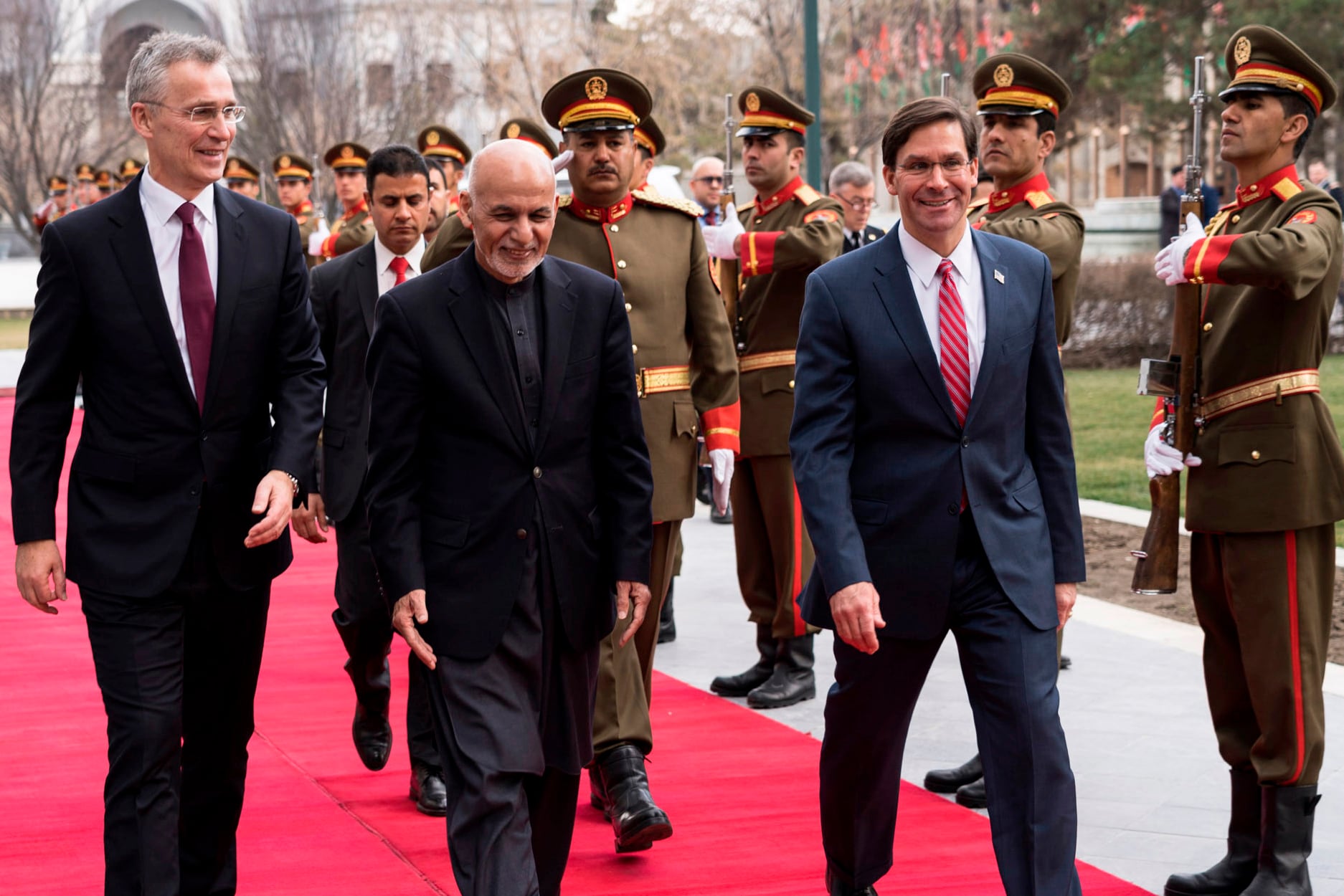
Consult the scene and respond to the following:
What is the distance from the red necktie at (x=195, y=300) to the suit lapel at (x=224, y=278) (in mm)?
18

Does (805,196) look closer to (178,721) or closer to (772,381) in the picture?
(772,381)

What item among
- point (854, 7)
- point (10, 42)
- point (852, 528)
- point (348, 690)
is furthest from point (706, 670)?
point (10, 42)

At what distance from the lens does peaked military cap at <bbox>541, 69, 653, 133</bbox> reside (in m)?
5.55

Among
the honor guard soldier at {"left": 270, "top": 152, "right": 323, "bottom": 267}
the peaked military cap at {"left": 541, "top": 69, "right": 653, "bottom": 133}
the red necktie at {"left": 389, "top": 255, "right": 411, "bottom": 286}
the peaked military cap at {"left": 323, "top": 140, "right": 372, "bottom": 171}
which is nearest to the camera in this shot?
the peaked military cap at {"left": 541, "top": 69, "right": 653, "bottom": 133}

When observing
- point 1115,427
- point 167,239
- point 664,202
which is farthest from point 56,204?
point 167,239

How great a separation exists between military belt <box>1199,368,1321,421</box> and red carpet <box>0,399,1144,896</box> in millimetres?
1329

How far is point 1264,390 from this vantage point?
15.8 feet

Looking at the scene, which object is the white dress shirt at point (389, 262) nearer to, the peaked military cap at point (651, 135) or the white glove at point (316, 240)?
the peaked military cap at point (651, 135)

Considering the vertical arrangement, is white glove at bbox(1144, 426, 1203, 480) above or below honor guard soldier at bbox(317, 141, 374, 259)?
below

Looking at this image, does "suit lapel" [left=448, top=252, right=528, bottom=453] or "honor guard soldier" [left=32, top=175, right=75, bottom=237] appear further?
"honor guard soldier" [left=32, top=175, right=75, bottom=237]

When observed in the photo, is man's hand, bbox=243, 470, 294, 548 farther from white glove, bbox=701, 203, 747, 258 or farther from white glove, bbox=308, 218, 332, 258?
white glove, bbox=308, 218, 332, 258

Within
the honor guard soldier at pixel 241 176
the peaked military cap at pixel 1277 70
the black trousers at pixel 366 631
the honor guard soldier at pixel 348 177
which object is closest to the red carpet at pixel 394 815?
the black trousers at pixel 366 631

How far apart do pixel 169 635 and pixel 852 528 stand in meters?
1.62

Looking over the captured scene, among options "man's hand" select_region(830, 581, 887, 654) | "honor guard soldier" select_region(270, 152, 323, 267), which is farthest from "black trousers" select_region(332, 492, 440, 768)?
"honor guard soldier" select_region(270, 152, 323, 267)
